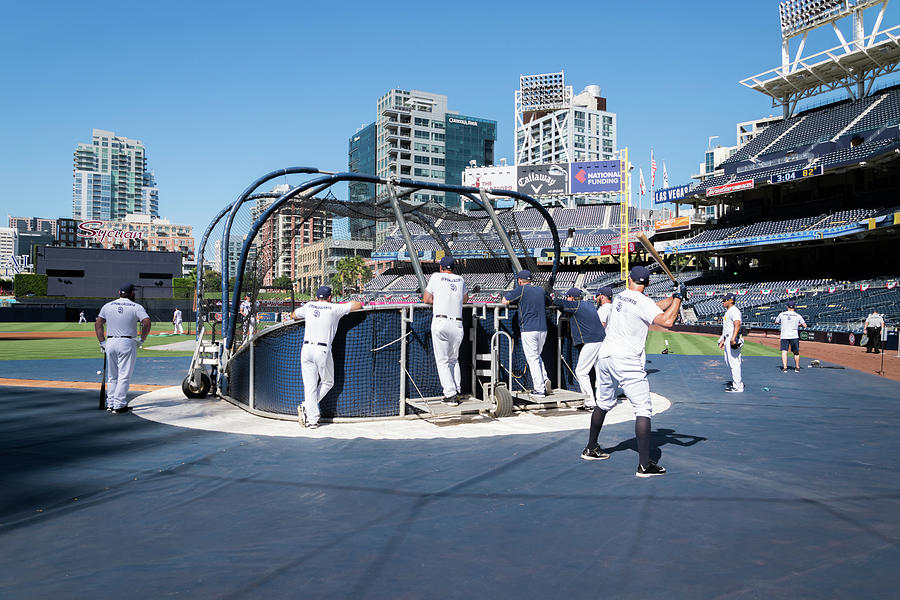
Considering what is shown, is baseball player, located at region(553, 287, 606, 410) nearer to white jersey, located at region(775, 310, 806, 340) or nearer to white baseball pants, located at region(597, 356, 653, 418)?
white baseball pants, located at region(597, 356, 653, 418)

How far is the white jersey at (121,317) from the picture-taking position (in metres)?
8.53

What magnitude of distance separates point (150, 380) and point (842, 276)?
40001 millimetres

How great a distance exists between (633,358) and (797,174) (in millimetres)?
39556

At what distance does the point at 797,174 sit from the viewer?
37781 millimetres

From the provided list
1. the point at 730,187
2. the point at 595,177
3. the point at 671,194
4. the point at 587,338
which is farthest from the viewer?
the point at 595,177

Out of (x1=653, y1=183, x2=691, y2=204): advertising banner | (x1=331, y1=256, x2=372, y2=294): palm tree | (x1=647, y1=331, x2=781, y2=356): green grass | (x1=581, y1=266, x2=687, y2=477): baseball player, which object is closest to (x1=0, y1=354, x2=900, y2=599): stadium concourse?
(x1=581, y1=266, x2=687, y2=477): baseball player

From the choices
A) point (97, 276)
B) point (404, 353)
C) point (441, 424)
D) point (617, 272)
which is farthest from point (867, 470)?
point (97, 276)

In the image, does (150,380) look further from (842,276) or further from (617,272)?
(617,272)

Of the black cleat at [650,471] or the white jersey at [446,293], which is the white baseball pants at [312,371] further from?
the black cleat at [650,471]

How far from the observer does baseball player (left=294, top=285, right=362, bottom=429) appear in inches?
288

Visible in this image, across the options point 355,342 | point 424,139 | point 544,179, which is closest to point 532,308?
point 355,342

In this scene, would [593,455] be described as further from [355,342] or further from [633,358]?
[355,342]

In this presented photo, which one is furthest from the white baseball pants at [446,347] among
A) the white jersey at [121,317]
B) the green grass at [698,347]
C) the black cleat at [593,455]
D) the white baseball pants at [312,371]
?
the green grass at [698,347]

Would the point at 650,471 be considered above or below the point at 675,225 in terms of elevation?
below
